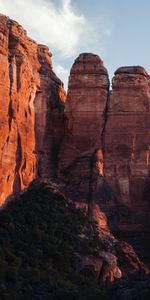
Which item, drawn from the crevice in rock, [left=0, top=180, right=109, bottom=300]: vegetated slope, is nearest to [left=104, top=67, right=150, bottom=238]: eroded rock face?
[left=0, top=180, right=109, bottom=300]: vegetated slope

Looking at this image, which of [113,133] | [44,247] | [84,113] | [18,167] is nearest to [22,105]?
[18,167]

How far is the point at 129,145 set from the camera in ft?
173

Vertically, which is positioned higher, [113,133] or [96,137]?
[113,133]

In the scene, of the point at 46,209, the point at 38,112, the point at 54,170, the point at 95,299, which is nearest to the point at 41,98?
the point at 38,112

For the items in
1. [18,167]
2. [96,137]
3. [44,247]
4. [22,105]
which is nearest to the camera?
[44,247]

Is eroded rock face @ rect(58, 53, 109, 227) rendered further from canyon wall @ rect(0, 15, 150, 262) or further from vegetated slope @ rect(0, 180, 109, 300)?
vegetated slope @ rect(0, 180, 109, 300)

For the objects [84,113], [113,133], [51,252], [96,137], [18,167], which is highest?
[84,113]

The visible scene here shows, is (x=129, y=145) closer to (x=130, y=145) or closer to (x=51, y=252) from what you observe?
(x=130, y=145)

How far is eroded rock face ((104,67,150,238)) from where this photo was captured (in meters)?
52.3

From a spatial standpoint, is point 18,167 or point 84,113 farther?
point 84,113

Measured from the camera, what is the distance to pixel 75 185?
167 feet

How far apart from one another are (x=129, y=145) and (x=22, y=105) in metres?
9.47

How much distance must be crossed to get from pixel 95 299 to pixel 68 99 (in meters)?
21.5

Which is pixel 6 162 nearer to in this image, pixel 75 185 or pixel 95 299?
pixel 75 185
